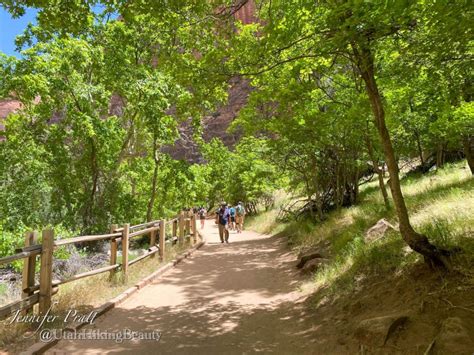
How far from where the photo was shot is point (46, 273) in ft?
17.5

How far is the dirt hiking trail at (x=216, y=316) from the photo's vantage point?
181 inches

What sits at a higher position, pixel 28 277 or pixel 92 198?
pixel 92 198

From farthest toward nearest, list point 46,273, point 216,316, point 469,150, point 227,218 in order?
point 227,218 < point 469,150 < point 216,316 < point 46,273

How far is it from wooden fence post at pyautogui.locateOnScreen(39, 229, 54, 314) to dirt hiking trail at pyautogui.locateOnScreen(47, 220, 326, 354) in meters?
0.82

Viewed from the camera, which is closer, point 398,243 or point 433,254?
point 433,254

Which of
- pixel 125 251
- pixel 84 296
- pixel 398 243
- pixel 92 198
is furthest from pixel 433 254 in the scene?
pixel 92 198

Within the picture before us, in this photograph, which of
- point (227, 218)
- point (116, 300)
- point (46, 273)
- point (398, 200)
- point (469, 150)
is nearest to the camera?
point (398, 200)

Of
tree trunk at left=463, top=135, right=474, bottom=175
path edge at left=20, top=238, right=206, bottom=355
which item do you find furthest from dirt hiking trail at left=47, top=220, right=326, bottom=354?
tree trunk at left=463, top=135, right=474, bottom=175

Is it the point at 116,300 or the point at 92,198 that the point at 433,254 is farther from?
the point at 92,198

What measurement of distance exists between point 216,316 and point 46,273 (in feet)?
8.76

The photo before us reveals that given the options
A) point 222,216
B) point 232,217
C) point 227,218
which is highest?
point 222,216

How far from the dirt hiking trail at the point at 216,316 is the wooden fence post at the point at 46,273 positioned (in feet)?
2.67

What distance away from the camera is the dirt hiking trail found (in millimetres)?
4609

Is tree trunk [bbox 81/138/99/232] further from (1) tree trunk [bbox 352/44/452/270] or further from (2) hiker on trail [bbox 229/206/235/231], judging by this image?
(1) tree trunk [bbox 352/44/452/270]
